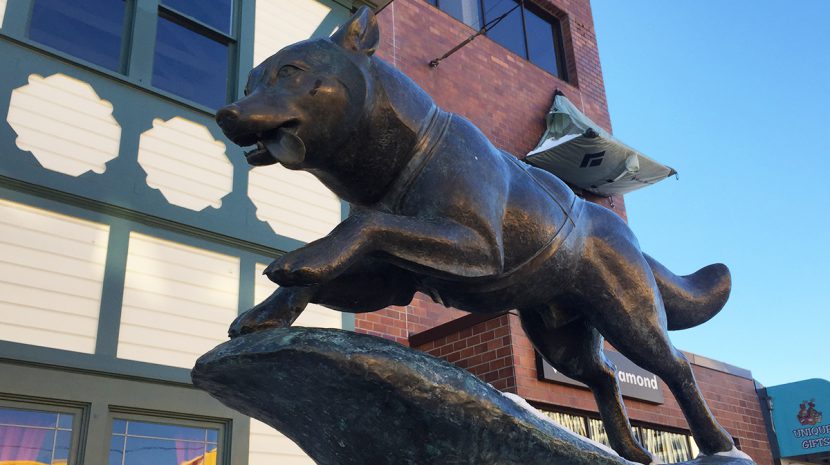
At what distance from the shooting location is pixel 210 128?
24.2ft

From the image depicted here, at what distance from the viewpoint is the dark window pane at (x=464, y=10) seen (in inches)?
445

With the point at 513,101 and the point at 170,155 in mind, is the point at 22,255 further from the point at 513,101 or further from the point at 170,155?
the point at 513,101

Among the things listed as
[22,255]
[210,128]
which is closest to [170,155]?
[210,128]

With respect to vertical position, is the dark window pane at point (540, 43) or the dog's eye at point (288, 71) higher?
the dark window pane at point (540, 43)

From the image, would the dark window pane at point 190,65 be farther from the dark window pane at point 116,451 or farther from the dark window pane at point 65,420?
the dark window pane at point 116,451

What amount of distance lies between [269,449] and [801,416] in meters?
7.38

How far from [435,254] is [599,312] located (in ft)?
2.31

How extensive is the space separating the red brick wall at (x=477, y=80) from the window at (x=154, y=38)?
7.65 feet

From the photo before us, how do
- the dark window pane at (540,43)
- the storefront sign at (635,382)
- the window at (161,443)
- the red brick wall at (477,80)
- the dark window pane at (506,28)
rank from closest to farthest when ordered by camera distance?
the window at (161,443) < the storefront sign at (635,382) < the red brick wall at (477,80) < the dark window pane at (506,28) < the dark window pane at (540,43)

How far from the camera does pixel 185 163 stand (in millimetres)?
7039

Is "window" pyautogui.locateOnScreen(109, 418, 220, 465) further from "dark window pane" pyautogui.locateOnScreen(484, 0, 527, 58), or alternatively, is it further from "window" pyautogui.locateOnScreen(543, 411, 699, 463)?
"dark window pane" pyautogui.locateOnScreen(484, 0, 527, 58)

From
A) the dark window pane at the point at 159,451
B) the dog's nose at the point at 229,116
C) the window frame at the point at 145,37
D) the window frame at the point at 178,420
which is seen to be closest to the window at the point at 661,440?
the window frame at the point at 178,420

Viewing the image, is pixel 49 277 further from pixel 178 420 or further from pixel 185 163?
pixel 185 163

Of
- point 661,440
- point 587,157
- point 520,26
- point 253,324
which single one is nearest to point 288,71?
point 253,324
